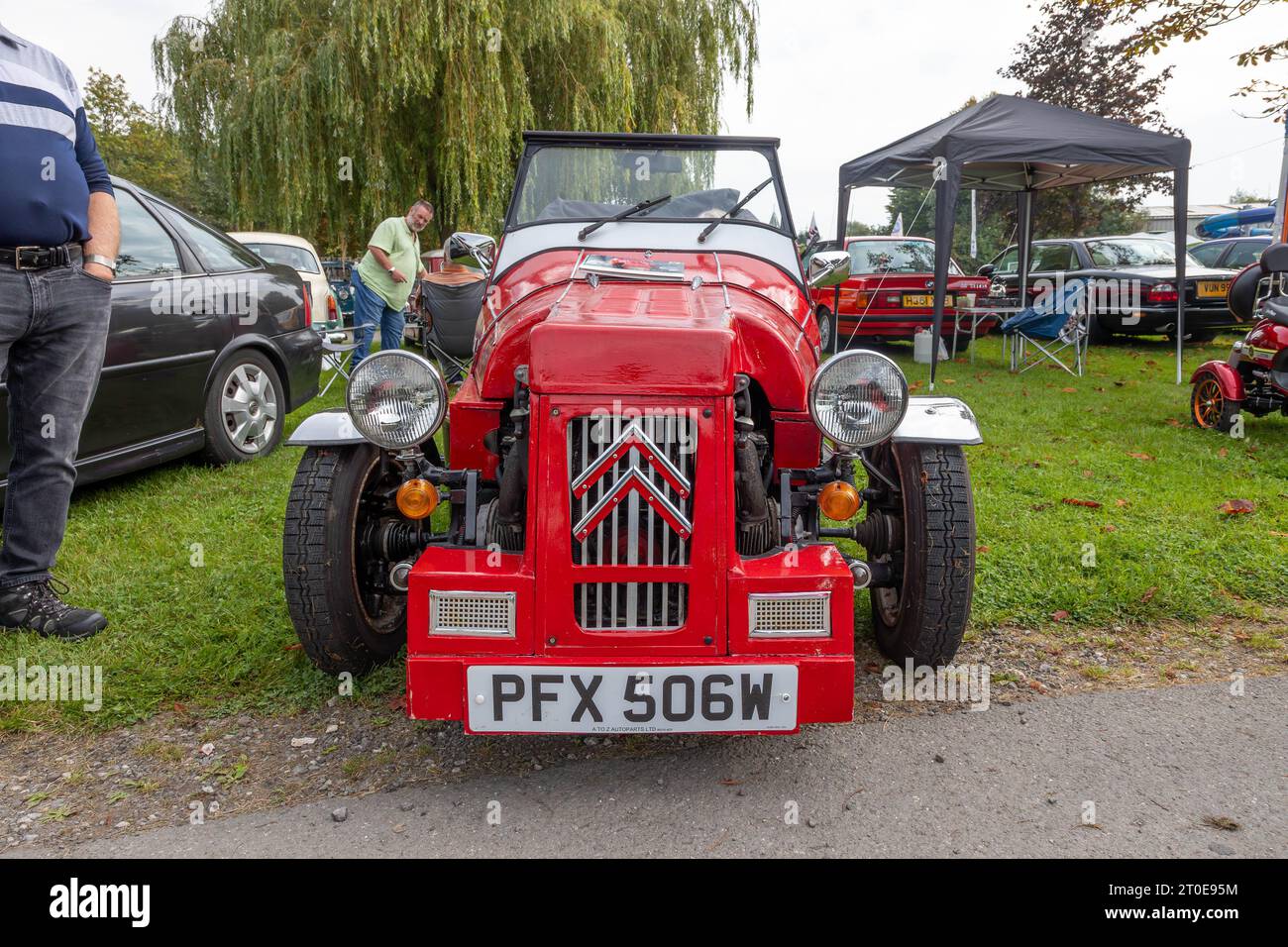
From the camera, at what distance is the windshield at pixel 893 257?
12.0 m

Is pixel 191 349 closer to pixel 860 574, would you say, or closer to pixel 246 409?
pixel 246 409

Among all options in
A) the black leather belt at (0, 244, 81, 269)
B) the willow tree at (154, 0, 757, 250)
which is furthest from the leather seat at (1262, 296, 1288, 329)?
the willow tree at (154, 0, 757, 250)

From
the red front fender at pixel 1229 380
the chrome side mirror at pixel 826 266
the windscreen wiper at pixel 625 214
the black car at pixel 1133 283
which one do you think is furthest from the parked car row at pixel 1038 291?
the windscreen wiper at pixel 625 214

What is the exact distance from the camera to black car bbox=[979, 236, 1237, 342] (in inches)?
457

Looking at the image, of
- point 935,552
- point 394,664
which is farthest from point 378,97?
point 935,552

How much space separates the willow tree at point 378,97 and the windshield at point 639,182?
268 inches

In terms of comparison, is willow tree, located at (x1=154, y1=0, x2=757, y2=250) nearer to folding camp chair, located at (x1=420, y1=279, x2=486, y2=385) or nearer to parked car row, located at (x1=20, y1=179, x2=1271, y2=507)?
folding camp chair, located at (x1=420, y1=279, x2=486, y2=385)

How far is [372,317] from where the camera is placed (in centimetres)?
862

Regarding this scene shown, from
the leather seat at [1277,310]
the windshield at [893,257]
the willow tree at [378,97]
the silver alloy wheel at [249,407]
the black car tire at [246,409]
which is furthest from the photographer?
the windshield at [893,257]

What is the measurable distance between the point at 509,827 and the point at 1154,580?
296 cm

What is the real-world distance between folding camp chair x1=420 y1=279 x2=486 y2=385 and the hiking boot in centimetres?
405

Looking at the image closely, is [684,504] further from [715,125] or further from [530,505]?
[715,125]
